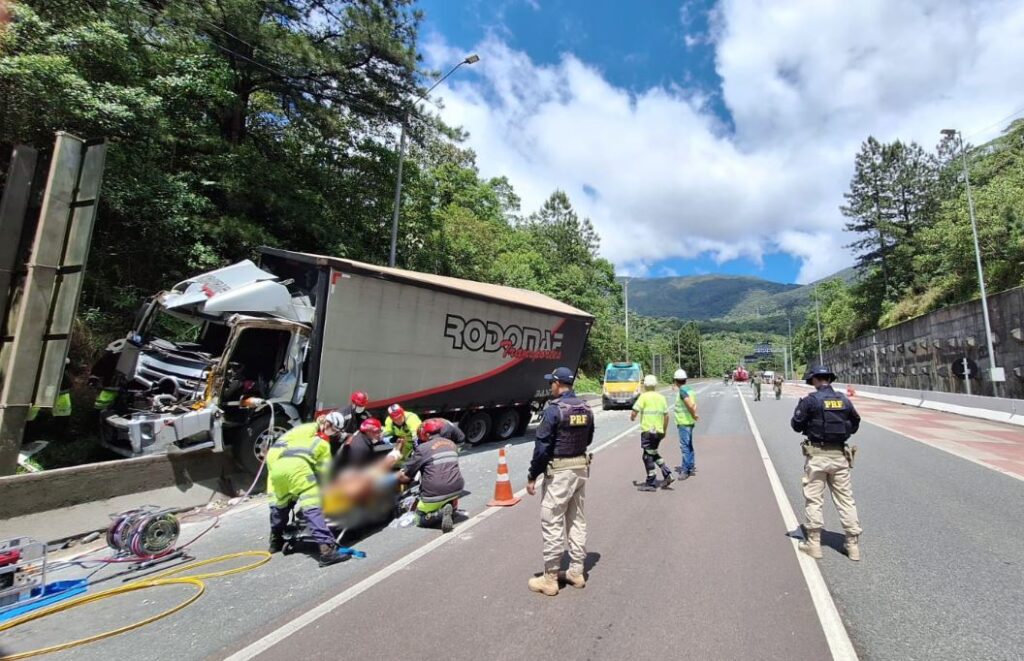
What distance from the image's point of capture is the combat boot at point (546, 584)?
405cm

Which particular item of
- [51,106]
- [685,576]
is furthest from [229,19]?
[685,576]

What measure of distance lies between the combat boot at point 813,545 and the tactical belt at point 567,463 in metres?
2.30

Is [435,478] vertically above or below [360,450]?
below

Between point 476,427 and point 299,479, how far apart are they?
7.78 metres

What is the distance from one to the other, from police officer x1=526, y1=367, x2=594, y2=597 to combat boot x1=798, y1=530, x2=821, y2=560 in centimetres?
216

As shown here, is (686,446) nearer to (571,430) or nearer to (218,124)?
(571,430)

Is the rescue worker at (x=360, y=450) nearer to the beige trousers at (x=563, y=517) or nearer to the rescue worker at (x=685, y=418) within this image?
the beige trousers at (x=563, y=517)

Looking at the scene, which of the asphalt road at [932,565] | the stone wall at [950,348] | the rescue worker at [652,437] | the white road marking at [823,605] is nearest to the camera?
the white road marking at [823,605]

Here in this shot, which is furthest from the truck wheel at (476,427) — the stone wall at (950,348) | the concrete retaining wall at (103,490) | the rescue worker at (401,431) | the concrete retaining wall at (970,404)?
the stone wall at (950,348)

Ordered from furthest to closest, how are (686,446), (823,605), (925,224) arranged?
(925,224) → (686,446) → (823,605)

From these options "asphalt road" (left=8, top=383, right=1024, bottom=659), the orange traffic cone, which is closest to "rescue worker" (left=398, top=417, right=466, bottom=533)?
"asphalt road" (left=8, top=383, right=1024, bottom=659)

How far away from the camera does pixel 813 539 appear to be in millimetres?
4812

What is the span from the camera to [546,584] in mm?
4082

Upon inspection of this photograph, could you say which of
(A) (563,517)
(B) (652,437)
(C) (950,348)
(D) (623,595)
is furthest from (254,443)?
(C) (950,348)
